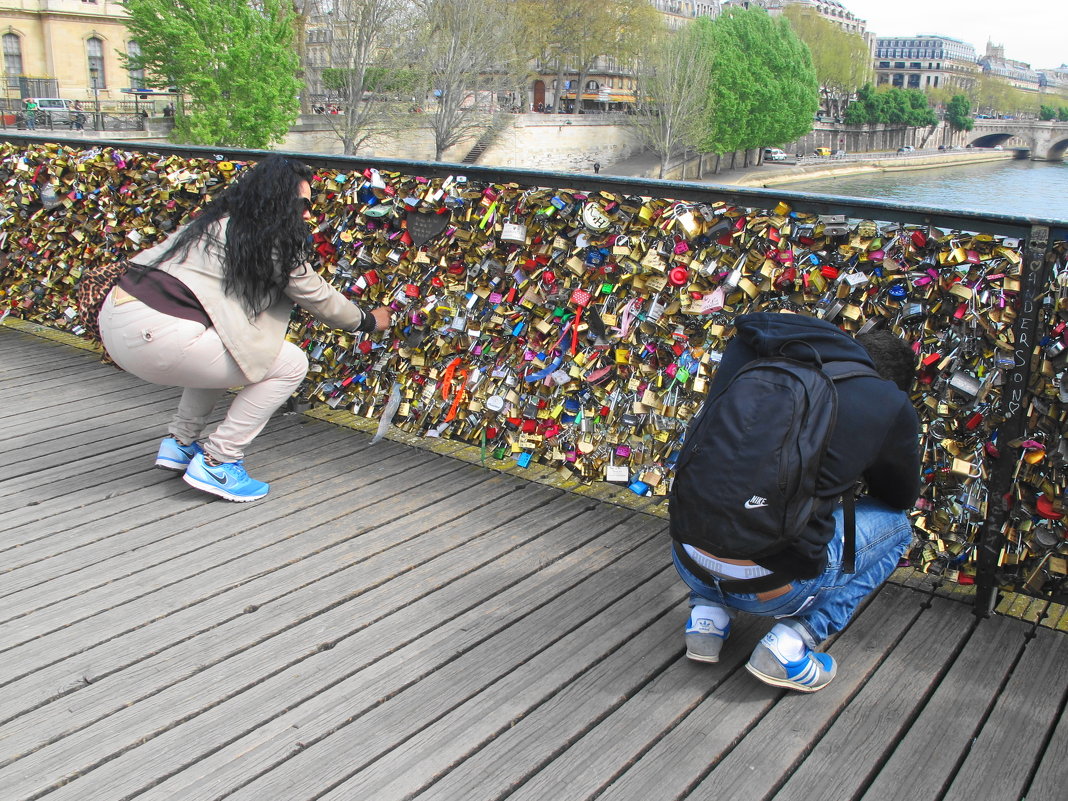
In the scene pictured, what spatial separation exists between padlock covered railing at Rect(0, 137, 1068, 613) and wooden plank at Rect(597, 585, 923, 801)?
0.49 meters

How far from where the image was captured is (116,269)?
428 cm

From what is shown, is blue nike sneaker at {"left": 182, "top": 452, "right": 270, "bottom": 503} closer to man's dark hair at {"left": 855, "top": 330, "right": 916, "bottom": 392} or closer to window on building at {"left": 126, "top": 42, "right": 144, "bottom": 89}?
man's dark hair at {"left": 855, "top": 330, "right": 916, "bottom": 392}

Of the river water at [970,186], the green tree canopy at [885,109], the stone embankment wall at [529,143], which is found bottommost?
the river water at [970,186]

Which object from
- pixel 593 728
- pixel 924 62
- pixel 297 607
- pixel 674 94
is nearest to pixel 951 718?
pixel 593 728

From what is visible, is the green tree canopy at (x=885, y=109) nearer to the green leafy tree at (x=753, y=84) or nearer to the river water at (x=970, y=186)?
the river water at (x=970, y=186)

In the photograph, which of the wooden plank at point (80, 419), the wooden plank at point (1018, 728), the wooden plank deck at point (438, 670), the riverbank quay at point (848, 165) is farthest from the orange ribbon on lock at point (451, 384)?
the riverbank quay at point (848, 165)

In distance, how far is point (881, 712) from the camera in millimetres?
2680

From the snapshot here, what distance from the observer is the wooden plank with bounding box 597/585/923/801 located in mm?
2412

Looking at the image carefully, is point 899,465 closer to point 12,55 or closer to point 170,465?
point 170,465

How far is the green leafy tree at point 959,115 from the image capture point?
364 ft

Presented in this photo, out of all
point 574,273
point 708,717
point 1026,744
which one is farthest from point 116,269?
point 1026,744

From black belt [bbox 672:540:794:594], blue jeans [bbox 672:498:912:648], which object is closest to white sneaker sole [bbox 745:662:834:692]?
blue jeans [bbox 672:498:912:648]

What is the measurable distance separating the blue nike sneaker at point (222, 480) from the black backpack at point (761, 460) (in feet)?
7.00

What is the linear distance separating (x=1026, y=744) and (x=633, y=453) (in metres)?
1.82
